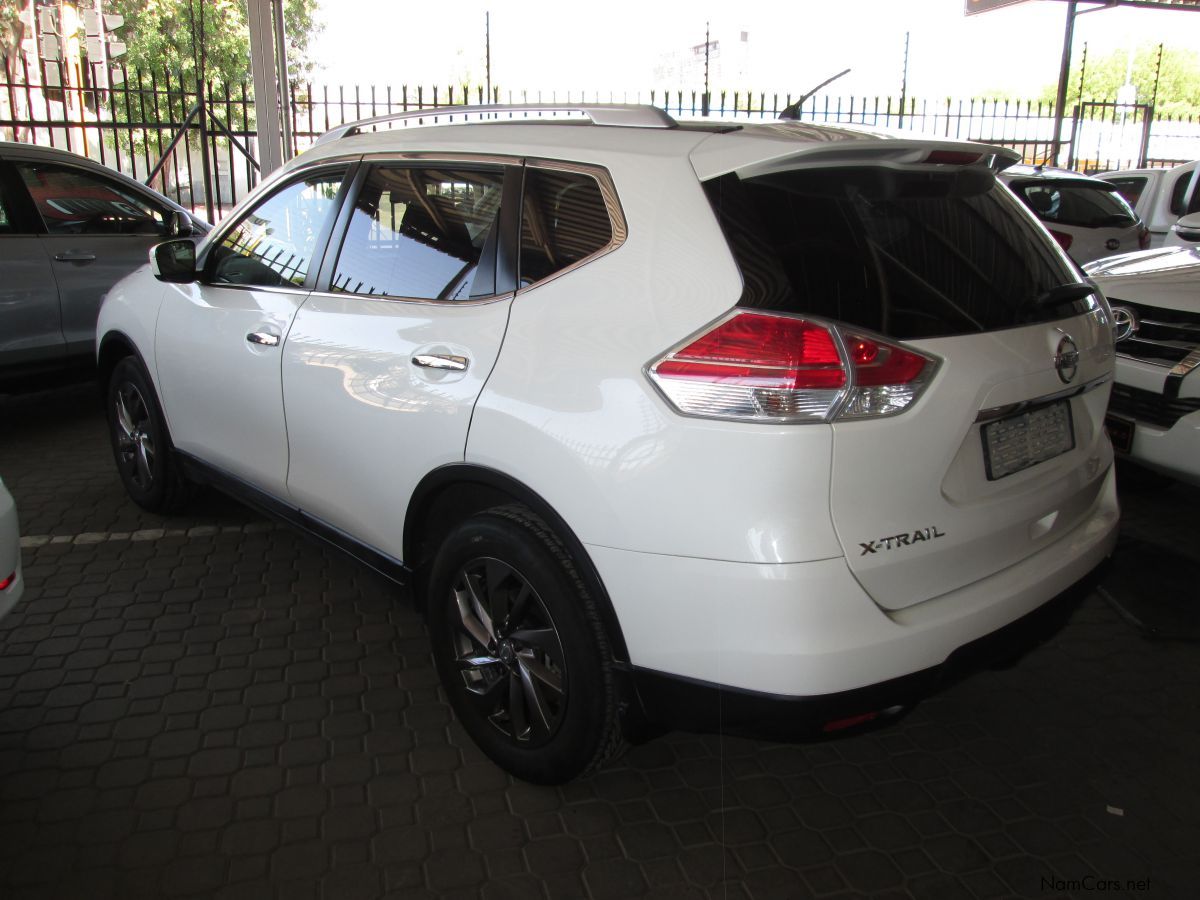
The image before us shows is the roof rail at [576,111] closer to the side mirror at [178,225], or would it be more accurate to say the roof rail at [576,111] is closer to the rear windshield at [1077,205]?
the side mirror at [178,225]

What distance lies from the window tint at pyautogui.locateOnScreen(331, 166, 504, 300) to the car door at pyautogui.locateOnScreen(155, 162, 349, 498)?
228mm

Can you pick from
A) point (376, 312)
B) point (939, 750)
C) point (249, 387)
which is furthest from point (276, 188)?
point (939, 750)

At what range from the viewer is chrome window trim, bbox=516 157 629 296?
2385 mm

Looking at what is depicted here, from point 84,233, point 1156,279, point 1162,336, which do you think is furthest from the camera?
point 84,233

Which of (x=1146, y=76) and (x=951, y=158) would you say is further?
(x=1146, y=76)

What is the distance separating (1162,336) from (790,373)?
2821 mm

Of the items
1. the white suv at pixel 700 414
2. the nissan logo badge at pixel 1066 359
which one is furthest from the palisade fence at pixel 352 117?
the nissan logo badge at pixel 1066 359

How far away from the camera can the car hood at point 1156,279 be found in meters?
4.11

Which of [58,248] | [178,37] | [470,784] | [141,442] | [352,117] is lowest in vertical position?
[470,784]

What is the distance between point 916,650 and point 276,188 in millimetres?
2905

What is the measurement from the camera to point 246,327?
3.63m

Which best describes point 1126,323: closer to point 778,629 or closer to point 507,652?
point 778,629

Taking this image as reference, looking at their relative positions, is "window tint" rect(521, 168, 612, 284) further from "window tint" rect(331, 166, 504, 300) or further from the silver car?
the silver car

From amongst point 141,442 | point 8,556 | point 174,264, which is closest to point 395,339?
point 8,556
